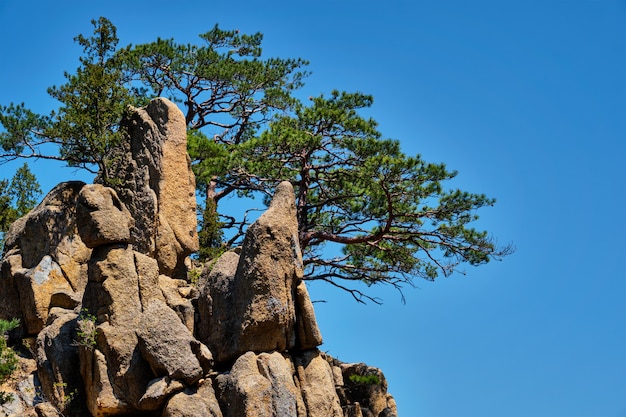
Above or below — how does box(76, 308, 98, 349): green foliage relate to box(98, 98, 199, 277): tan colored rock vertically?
below

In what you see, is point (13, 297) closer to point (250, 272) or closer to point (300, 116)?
point (250, 272)

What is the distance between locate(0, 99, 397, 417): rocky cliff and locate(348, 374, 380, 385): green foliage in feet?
2.56

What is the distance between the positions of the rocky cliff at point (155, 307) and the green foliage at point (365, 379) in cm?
78

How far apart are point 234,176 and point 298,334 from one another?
8412mm

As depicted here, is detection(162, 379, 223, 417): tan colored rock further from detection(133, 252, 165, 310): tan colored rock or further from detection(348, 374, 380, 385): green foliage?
detection(348, 374, 380, 385): green foliage

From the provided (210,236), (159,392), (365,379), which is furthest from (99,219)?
(365,379)

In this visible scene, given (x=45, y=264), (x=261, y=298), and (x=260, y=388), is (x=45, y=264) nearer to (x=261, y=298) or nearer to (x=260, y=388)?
(x=261, y=298)

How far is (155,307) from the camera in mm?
18766

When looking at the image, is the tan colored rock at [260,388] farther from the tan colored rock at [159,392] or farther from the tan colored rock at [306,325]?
the tan colored rock at [159,392]

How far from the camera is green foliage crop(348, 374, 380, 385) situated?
23297mm

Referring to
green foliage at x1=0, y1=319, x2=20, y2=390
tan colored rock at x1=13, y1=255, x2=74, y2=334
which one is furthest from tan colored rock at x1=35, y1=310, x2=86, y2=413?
tan colored rock at x1=13, y1=255, x2=74, y2=334

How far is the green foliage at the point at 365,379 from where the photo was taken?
2330 centimetres

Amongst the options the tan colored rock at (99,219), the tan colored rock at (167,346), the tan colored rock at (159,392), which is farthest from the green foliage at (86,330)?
the tan colored rock at (159,392)

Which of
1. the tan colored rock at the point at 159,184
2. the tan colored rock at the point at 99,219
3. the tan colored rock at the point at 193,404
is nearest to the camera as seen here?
the tan colored rock at the point at 193,404
